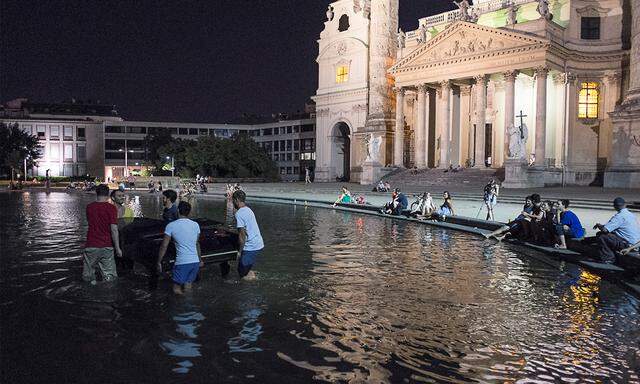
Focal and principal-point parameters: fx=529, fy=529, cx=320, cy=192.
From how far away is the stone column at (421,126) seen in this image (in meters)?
46.1

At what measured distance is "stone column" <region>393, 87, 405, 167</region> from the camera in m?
47.8

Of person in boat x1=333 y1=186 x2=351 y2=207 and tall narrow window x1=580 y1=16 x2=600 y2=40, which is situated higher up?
tall narrow window x1=580 y1=16 x2=600 y2=40

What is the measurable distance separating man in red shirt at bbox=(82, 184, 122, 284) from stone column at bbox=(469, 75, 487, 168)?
37.0m

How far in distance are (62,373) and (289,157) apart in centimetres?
8780

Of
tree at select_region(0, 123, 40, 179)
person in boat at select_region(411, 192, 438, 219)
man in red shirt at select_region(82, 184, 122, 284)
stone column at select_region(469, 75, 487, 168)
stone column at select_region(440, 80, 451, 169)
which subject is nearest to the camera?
man in red shirt at select_region(82, 184, 122, 284)

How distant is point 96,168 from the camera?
91125mm

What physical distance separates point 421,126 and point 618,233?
37.1 m

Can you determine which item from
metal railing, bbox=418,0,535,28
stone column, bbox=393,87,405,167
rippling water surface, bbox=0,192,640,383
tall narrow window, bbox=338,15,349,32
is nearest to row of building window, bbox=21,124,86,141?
tall narrow window, bbox=338,15,349,32

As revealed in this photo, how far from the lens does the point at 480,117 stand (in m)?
41.7

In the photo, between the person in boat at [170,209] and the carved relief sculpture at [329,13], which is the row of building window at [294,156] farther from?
the person in boat at [170,209]

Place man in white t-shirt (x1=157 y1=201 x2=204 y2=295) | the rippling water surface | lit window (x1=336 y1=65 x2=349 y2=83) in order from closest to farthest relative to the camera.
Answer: the rippling water surface → man in white t-shirt (x1=157 y1=201 x2=204 y2=295) → lit window (x1=336 y1=65 x2=349 y2=83)

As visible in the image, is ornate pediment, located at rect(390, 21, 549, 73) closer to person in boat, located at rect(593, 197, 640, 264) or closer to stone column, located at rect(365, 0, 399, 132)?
stone column, located at rect(365, 0, 399, 132)

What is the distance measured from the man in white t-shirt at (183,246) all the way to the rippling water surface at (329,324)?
A: 1.27ft

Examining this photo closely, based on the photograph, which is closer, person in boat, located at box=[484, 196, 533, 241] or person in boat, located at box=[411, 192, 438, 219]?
person in boat, located at box=[484, 196, 533, 241]
